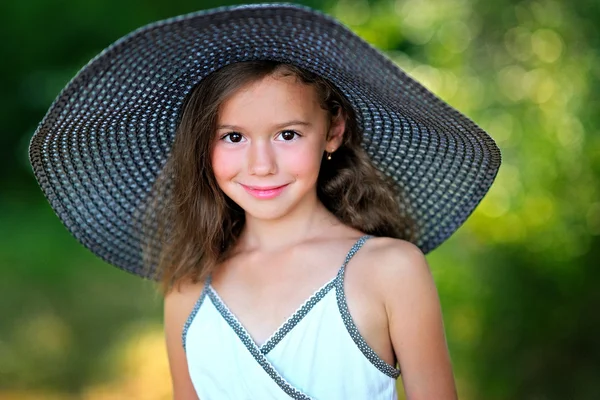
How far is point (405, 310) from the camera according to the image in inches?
67.1

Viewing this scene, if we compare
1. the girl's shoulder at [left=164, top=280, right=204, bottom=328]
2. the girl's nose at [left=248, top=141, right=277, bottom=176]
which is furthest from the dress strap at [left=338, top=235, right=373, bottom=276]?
the girl's shoulder at [left=164, top=280, right=204, bottom=328]

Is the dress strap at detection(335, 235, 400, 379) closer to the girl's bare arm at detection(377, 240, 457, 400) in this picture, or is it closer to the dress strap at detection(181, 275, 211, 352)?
the girl's bare arm at detection(377, 240, 457, 400)

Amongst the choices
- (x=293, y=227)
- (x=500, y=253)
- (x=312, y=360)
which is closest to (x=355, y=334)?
(x=312, y=360)

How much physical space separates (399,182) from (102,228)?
0.64 metres

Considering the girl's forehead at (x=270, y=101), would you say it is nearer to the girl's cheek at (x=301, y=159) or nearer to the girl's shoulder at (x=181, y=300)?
the girl's cheek at (x=301, y=159)

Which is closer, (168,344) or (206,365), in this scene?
(206,365)

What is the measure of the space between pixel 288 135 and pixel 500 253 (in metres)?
1.27

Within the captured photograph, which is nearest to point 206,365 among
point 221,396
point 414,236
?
point 221,396

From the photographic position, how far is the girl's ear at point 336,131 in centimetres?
183

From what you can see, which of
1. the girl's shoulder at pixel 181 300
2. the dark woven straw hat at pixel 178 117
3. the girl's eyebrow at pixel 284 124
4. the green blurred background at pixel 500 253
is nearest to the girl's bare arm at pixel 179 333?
the girl's shoulder at pixel 181 300

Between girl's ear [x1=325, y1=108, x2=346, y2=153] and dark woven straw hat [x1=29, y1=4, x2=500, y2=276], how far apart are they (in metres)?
Result: 0.04

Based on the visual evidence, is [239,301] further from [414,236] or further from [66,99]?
[66,99]

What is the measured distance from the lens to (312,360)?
1.77 m

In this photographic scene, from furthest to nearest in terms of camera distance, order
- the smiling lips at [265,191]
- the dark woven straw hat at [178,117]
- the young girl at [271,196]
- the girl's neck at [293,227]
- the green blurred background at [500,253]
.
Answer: the green blurred background at [500,253]
the girl's neck at [293,227]
the smiling lips at [265,191]
the young girl at [271,196]
the dark woven straw hat at [178,117]
